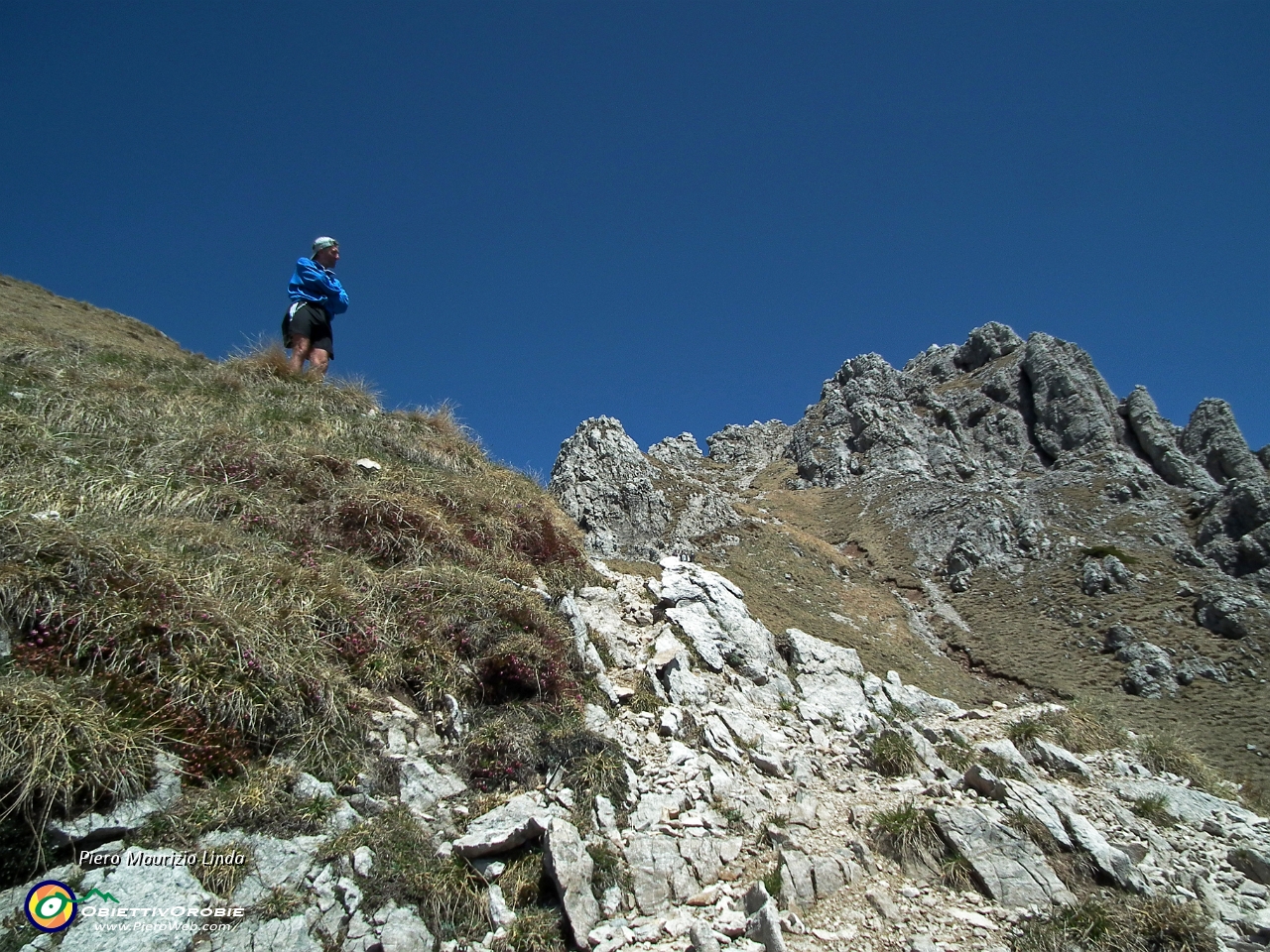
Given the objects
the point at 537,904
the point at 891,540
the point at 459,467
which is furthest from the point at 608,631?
the point at 891,540

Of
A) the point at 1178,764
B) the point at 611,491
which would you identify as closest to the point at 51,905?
the point at 1178,764

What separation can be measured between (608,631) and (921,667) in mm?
9675

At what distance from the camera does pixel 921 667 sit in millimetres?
14867

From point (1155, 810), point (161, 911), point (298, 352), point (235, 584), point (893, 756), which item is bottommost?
point (161, 911)

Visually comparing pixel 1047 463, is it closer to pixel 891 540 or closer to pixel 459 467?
pixel 891 540

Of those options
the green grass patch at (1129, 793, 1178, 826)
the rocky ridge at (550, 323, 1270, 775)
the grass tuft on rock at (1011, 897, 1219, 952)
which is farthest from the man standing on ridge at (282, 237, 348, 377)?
the green grass patch at (1129, 793, 1178, 826)

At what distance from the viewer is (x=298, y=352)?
11.7 meters

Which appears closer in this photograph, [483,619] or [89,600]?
[89,600]

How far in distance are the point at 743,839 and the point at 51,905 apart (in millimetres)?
5050

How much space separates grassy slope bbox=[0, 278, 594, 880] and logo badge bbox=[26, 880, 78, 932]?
210 mm

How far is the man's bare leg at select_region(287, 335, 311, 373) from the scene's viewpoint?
11.7m

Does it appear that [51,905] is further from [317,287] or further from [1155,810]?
[1155,810]

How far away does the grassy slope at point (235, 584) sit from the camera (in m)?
4.42

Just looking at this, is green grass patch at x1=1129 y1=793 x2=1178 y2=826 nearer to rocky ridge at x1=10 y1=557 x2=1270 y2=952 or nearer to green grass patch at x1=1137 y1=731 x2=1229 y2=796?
rocky ridge at x1=10 y1=557 x2=1270 y2=952
